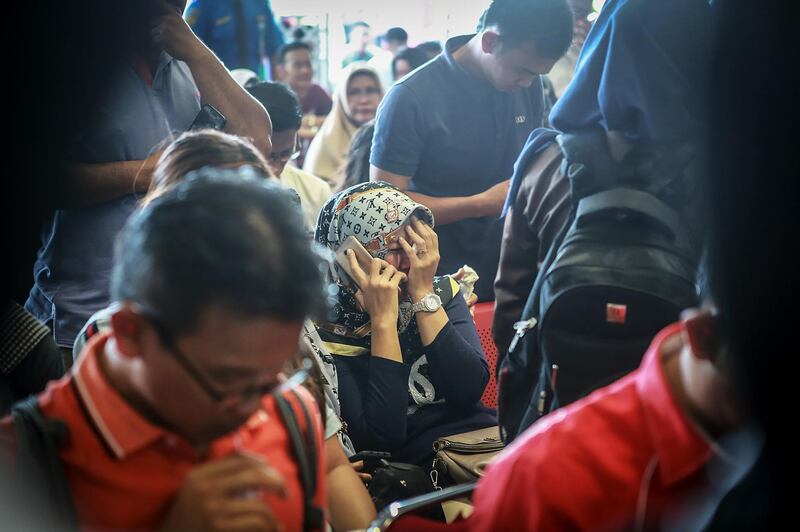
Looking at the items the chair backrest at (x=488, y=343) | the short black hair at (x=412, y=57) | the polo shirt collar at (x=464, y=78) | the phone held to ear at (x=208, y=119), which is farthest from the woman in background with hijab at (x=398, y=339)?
the short black hair at (x=412, y=57)

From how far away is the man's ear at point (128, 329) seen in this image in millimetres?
988

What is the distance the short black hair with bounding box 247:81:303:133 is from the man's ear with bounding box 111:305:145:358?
2099 millimetres

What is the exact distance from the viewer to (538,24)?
100 inches

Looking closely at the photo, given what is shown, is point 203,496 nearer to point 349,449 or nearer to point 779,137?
point 779,137

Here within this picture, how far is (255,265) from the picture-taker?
961mm

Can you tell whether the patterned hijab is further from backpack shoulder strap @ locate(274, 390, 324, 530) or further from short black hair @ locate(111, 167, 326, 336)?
short black hair @ locate(111, 167, 326, 336)

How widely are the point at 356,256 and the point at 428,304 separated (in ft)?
0.74

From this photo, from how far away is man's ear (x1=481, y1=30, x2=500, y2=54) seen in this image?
8.62 feet

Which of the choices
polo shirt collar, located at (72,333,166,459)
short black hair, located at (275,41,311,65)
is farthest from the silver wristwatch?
short black hair, located at (275,41,311,65)

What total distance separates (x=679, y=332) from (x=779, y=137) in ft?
0.91

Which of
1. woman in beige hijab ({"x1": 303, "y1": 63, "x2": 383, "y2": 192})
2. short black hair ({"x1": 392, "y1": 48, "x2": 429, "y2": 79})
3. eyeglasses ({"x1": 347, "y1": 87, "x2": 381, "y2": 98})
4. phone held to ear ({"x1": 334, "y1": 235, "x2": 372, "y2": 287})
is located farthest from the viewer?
eyeglasses ({"x1": 347, "y1": 87, "x2": 381, "y2": 98})

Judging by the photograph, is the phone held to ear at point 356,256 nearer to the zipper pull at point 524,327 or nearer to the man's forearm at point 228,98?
the man's forearm at point 228,98

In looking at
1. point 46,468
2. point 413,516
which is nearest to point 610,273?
point 413,516

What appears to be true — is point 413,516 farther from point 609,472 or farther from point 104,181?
point 104,181
